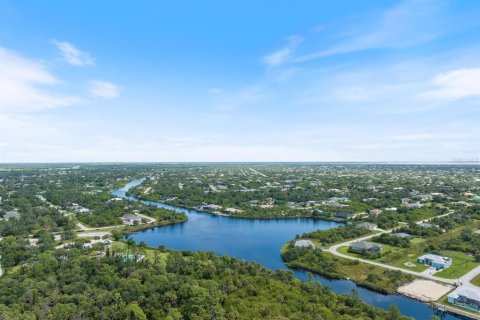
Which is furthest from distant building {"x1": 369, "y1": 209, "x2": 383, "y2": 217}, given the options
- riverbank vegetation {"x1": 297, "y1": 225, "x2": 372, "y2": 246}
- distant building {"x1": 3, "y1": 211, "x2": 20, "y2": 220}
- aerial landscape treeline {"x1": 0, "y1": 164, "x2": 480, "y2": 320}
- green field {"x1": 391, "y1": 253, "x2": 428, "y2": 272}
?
distant building {"x1": 3, "y1": 211, "x2": 20, "y2": 220}

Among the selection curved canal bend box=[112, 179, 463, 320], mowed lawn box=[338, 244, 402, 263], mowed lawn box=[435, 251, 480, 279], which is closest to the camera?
curved canal bend box=[112, 179, 463, 320]

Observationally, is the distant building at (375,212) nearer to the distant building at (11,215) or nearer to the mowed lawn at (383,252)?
the mowed lawn at (383,252)

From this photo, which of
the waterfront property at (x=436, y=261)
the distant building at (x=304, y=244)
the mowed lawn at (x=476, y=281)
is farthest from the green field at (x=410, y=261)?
the distant building at (x=304, y=244)

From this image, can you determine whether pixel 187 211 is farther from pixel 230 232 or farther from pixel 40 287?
pixel 40 287

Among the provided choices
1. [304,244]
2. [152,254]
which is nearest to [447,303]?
[304,244]

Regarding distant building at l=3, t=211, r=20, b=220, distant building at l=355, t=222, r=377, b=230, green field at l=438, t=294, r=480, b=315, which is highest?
distant building at l=3, t=211, r=20, b=220

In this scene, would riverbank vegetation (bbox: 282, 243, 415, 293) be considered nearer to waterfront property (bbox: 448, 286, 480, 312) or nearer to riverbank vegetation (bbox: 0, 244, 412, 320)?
waterfront property (bbox: 448, 286, 480, 312)

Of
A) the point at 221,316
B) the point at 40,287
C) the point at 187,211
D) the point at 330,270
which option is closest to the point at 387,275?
the point at 330,270
